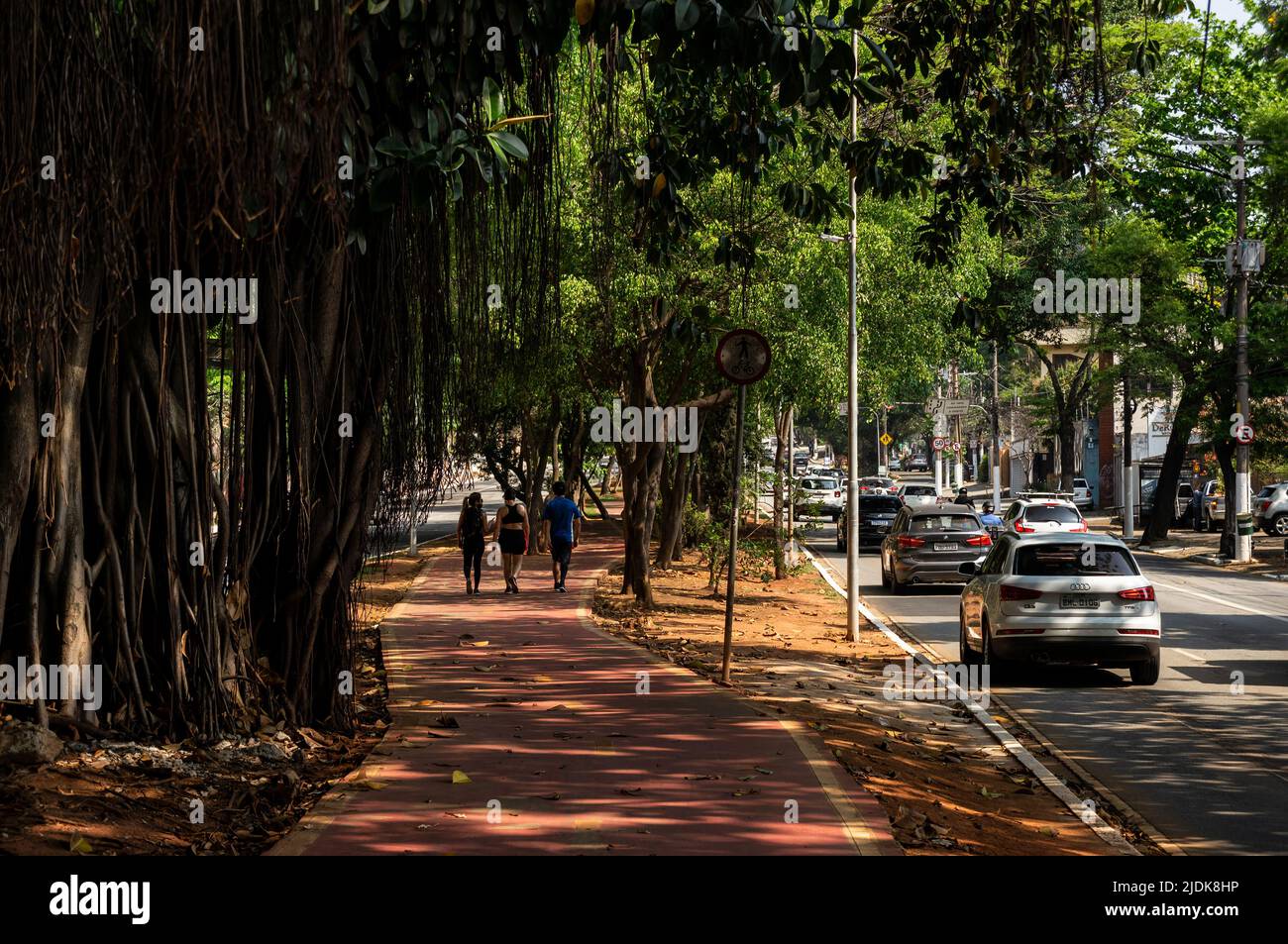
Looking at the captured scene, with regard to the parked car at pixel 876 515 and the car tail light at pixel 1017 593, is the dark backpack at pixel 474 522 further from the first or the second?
the parked car at pixel 876 515

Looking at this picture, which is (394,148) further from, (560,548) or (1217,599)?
(1217,599)

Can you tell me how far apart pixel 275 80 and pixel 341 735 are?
5.23m

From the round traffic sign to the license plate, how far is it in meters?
3.98

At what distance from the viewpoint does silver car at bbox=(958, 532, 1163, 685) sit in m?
14.7

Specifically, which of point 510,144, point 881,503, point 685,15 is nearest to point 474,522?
point 510,144

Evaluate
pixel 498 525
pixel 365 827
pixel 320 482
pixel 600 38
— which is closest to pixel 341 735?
pixel 320 482

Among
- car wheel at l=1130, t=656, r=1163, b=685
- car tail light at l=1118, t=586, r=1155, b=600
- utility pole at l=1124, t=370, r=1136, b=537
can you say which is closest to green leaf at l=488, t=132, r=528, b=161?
car tail light at l=1118, t=586, r=1155, b=600

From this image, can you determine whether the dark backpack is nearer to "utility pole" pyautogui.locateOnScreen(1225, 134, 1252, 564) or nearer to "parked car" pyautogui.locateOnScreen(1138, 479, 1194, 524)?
"utility pole" pyautogui.locateOnScreen(1225, 134, 1252, 564)

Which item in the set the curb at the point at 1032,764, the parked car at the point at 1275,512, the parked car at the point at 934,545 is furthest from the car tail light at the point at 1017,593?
the parked car at the point at 1275,512

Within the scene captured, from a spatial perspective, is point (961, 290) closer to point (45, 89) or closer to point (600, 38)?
point (600, 38)

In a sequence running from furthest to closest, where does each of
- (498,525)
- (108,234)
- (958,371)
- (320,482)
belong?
(958,371), (498,525), (320,482), (108,234)

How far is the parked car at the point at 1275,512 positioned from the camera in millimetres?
43750

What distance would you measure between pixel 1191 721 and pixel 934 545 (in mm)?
13854
